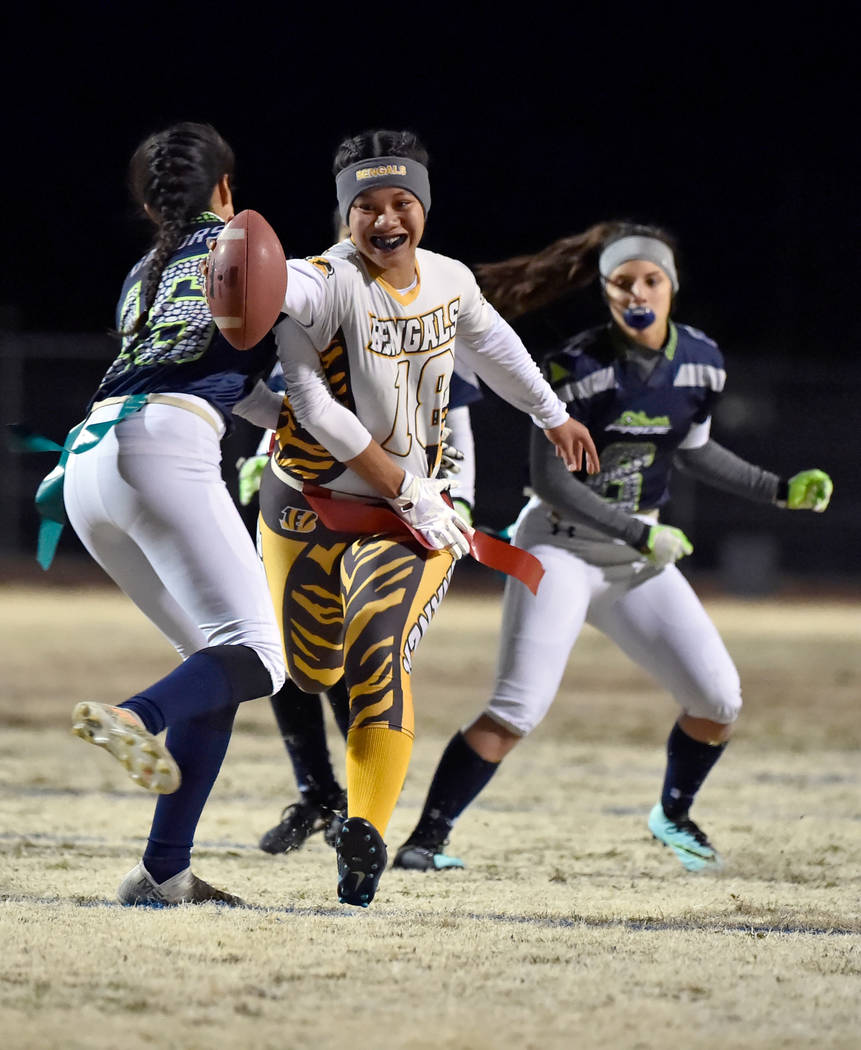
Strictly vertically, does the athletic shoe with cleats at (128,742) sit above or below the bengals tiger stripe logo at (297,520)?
below

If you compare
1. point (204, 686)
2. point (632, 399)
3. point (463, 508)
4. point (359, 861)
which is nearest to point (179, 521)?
point (204, 686)

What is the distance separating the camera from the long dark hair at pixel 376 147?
3832 mm

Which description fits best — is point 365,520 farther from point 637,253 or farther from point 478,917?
point 637,253

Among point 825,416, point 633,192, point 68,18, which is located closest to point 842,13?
point 633,192

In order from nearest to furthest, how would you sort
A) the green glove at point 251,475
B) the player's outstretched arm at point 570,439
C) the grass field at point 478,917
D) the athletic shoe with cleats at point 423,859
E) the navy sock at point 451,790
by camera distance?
the grass field at point 478,917 → the player's outstretched arm at point 570,439 → the athletic shoe with cleats at point 423,859 → the navy sock at point 451,790 → the green glove at point 251,475

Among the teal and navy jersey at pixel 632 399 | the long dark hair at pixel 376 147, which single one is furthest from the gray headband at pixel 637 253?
the long dark hair at pixel 376 147

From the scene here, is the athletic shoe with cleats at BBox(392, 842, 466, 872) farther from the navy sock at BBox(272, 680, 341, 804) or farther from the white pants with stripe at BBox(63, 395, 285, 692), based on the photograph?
the white pants with stripe at BBox(63, 395, 285, 692)

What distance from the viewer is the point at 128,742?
10.5 feet

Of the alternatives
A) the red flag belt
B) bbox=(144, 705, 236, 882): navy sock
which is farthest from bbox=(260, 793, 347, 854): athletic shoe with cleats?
the red flag belt

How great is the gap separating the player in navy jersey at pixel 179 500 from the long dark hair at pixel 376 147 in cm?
36

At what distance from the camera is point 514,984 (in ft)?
9.77

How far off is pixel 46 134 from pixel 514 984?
24.3 meters

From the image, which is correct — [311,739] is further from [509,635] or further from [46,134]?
[46,134]

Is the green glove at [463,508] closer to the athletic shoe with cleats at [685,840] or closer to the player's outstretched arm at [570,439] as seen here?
the player's outstretched arm at [570,439]
